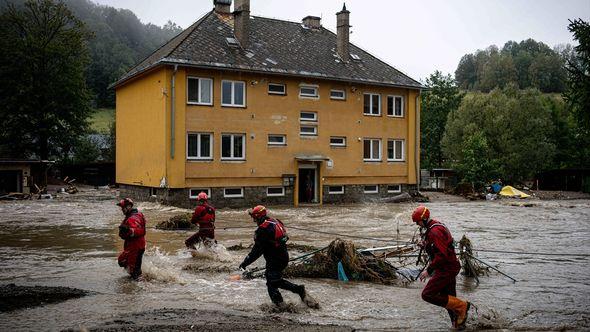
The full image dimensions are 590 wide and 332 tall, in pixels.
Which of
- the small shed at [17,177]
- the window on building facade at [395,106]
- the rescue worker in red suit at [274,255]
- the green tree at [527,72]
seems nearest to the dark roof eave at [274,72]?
the window on building facade at [395,106]

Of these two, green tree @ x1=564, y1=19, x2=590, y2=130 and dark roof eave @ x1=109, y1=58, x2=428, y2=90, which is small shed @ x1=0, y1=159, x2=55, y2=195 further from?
green tree @ x1=564, y1=19, x2=590, y2=130

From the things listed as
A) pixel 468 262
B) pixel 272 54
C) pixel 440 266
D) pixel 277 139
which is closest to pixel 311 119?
pixel 277 139

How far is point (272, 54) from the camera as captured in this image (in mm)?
34188

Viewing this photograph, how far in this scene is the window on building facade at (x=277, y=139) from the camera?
33375 millimetres

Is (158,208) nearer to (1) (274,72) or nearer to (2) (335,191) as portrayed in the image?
(1) (274,72)

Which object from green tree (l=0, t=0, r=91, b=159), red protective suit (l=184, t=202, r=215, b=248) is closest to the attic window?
red protective suit (l=184, t=202, r=215, b=248)

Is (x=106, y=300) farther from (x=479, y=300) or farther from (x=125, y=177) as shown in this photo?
(x=125, y=177)

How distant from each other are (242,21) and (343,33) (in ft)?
24.2

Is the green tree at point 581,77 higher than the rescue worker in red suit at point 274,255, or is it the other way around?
the green tree at point 581,77

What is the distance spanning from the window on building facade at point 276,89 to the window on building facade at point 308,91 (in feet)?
3.68

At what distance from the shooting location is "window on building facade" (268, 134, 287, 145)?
109ft

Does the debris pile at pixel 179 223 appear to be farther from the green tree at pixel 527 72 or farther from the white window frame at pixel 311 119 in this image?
the green tree at pixel 527 72

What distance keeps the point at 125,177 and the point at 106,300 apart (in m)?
26.9

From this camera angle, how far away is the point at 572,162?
5962cm
